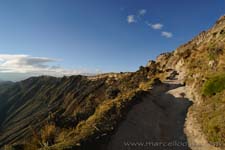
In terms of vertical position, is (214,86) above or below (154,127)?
above

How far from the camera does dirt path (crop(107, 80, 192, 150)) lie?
16391mm

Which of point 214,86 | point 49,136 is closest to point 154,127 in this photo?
point 49,136

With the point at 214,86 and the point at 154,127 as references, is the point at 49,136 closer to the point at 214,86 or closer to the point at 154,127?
the point at 154,127

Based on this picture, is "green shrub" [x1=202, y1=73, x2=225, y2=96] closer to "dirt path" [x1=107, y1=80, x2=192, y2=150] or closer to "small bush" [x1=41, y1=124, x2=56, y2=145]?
"dirt path" [x1=107, y1=80, x2=192, y2=150]

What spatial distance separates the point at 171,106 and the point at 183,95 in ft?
16.2

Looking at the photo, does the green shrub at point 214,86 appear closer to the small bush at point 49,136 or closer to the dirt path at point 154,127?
the dirt path at point 154,127

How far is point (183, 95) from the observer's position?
105 ft

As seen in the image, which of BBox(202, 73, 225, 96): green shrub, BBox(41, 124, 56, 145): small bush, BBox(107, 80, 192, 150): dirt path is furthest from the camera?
BBox(202, 73, 225, 96): green shrub

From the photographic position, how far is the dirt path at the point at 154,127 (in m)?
16.4

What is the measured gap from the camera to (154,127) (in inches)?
791

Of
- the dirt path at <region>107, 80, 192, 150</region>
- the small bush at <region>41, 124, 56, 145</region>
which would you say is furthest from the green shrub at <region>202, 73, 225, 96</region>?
the small bush at <region>41, 124, 56, 145</region>

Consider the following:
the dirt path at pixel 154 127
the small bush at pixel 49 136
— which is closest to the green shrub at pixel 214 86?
the dirt path at pixel 154 127

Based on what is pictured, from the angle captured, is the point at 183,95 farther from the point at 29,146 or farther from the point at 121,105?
the point at 29,146

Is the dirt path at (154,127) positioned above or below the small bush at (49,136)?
above
